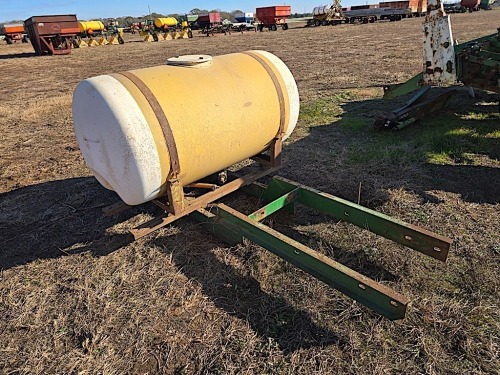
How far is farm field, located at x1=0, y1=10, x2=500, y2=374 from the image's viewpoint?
2.39m

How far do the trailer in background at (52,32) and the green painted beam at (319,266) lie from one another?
23.0 m

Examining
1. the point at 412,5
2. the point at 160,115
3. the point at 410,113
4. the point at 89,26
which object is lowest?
the point at 410,113

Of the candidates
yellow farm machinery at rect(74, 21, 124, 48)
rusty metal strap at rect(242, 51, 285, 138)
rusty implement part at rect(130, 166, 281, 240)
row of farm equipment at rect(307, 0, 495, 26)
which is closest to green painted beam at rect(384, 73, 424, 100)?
rusty metal strap at rect(242, 51, 285, 138)

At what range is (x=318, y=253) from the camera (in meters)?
2.59

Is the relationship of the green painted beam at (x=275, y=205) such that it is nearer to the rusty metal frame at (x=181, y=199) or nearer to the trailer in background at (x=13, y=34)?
the rusty metal frame at (x=181, y=199)

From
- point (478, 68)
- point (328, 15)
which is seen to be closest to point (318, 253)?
point (478, 68)

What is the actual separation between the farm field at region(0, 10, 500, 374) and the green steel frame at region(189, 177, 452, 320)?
0.26 m

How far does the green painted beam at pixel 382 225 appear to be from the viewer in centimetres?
266

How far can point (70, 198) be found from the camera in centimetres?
448

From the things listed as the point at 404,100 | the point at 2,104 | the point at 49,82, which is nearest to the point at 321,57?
the point at 404,100

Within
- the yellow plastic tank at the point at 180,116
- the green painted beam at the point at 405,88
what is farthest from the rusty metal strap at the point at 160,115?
the green painted beam at the point at 405,88

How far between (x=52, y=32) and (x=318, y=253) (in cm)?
2463

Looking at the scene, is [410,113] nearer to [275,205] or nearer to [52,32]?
[275,205]

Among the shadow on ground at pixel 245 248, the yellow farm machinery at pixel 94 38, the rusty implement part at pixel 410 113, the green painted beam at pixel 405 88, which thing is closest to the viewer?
the shadow on ground at pixel 245 248
